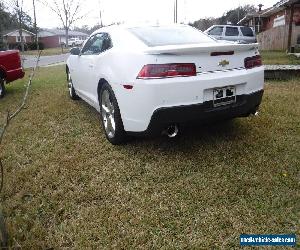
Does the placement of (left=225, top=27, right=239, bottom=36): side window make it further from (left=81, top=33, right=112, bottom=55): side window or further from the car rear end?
the car rear end

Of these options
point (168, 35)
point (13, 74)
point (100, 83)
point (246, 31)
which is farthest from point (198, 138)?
point (246, 31)

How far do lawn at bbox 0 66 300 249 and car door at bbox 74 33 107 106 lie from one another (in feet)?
1.85

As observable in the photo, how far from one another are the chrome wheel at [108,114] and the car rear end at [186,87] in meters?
0.41

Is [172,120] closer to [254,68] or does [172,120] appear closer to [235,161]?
[235,161]

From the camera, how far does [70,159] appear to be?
12.9 ft

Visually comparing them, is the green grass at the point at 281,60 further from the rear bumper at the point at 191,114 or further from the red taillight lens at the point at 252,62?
the rear bumper at the point at 191,114

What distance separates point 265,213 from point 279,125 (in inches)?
86.5

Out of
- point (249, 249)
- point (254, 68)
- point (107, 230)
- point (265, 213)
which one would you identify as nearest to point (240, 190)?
point (265, 213)

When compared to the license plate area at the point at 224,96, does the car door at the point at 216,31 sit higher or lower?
higher

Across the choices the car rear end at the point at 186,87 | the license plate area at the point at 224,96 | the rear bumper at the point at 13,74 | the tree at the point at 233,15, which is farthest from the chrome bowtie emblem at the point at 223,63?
the tree at the point at 233,15

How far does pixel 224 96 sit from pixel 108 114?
150 cm

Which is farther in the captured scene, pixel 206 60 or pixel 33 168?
pixel 33 168

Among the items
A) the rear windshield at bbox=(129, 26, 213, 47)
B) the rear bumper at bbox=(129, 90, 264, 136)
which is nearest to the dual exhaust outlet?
the rear bumper at bbox=(129, 90, 264, 136)

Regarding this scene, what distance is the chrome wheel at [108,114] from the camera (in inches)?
163
